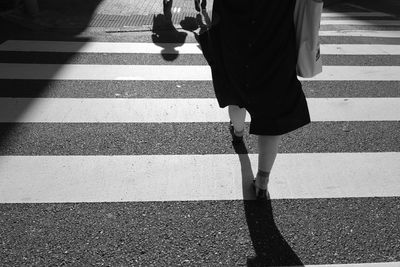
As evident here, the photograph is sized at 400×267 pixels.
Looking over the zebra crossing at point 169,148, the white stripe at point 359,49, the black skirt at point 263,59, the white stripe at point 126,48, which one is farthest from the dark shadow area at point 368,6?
the black skirt at point 263,59

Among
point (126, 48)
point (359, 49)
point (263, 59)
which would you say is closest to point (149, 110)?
point (263, 59)

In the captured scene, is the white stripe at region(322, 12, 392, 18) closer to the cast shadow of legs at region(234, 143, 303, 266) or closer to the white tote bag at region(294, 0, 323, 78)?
the white tote bag at region(294, 0, 323, 78)

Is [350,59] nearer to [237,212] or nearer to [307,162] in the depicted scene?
A: [307,162]

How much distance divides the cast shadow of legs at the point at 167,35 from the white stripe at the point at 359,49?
2.24 metres

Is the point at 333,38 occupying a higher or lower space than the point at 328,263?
lower

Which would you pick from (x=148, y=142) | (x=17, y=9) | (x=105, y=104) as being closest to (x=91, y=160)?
(x=148, y=142)

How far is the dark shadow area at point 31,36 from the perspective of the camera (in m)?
3.88

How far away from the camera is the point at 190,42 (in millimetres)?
6164

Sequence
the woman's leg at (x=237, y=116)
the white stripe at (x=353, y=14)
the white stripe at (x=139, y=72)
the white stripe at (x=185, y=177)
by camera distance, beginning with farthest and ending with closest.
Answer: the white stripe at (x=353, y=14) → the white stripe at (x=139, y=72) → the woman's leg at (x=237, y=116) → the white stripe at (x=185, y=177)

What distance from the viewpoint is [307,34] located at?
7.55ft

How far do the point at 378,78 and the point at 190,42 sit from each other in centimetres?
278

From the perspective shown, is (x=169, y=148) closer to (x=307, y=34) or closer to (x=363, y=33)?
(x=307, y=34)

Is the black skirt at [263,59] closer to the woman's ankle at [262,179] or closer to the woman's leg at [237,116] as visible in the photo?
the woman's ankle at [262,179]

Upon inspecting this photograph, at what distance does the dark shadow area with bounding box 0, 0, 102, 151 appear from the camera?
3.88 metres
